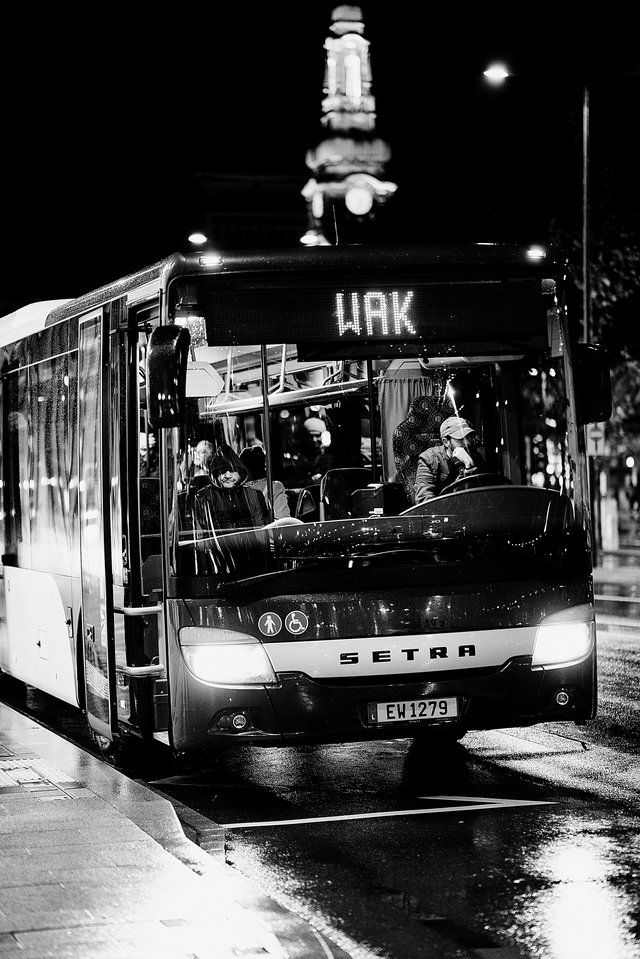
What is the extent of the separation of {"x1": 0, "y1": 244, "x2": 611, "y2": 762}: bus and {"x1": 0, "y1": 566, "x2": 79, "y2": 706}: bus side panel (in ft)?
6.12

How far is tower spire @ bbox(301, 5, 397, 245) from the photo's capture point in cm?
9994

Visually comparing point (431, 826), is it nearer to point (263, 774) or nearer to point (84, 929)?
point (263, 774)

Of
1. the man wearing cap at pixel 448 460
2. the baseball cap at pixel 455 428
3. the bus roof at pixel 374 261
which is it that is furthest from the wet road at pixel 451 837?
the bus roof at pixel 374 261

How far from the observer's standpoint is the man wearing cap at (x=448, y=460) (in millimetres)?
8570

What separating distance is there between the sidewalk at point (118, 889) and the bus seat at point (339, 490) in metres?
1.80

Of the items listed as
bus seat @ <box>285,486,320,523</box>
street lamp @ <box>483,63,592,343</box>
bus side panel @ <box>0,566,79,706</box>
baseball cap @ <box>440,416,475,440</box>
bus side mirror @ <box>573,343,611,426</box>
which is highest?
street lamp @ <box>483,63,592,343</box>

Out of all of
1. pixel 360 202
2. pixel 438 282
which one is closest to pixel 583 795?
pixel 438 282

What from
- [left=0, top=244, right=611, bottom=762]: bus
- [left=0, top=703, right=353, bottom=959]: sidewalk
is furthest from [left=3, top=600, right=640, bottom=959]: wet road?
[left=0, top=244, right=611, bottom=762]: bus

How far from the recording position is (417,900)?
6527 mm

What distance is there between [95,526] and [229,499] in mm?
1876

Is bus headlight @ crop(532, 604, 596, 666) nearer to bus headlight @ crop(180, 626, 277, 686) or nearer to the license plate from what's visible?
the license plate

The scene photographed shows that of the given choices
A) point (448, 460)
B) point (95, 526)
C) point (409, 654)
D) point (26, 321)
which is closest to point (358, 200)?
point (26, 321)

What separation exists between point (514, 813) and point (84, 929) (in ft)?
10.7

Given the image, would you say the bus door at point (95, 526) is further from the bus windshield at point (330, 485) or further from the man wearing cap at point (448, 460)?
the man wearing cap at point (448, 460)
